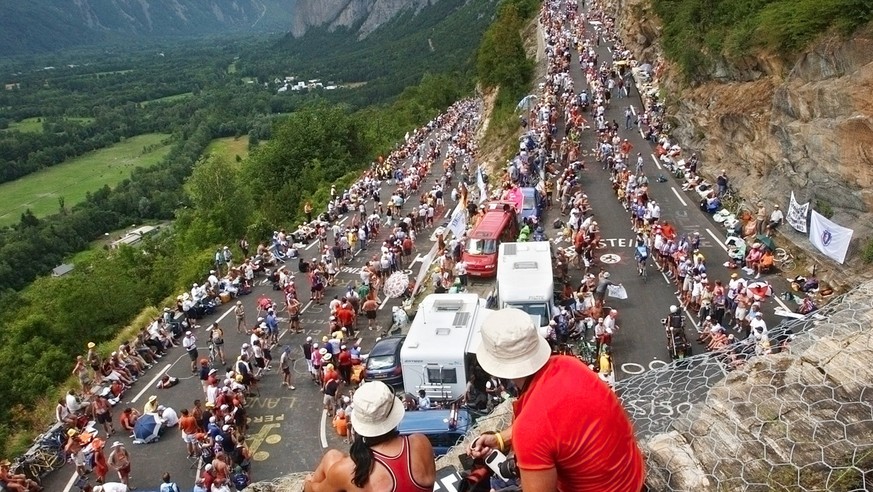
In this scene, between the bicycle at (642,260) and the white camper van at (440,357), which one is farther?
the bicycle at (642,260)

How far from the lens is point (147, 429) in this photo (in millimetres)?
19484

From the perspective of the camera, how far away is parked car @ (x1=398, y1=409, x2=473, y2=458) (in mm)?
15500

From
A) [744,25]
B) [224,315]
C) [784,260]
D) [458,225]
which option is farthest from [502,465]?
[744,25]

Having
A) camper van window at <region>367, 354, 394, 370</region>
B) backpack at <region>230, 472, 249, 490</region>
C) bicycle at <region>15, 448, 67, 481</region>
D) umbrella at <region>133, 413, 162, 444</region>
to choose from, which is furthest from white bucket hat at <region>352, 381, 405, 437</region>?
bicycle at <region>15, 448, 67, 481</region>

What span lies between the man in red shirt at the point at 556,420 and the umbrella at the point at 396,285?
76.1 ft

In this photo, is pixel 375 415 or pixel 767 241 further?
pixel 767 241

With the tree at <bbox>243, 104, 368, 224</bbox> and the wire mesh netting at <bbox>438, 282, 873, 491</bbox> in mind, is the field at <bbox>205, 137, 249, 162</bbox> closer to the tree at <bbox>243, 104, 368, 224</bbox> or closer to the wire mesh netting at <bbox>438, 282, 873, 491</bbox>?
the tree at <bbox>243, 104, 368, 224</bbox>

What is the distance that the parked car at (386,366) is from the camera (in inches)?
769

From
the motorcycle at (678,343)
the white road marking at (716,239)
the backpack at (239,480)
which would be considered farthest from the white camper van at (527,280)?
the backpack at (239,480)

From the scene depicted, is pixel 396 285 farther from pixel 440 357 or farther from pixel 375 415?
pixel 375 415

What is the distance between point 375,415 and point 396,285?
22.7 meters

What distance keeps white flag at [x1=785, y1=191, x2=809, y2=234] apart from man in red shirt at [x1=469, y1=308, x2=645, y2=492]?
2293 centimetres

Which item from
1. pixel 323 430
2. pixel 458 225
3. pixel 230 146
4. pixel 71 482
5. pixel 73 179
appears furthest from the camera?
pixel 230 146

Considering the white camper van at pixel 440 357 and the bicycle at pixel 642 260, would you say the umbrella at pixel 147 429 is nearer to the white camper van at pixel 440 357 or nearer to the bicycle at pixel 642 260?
the white camper van at pixel 440 357
